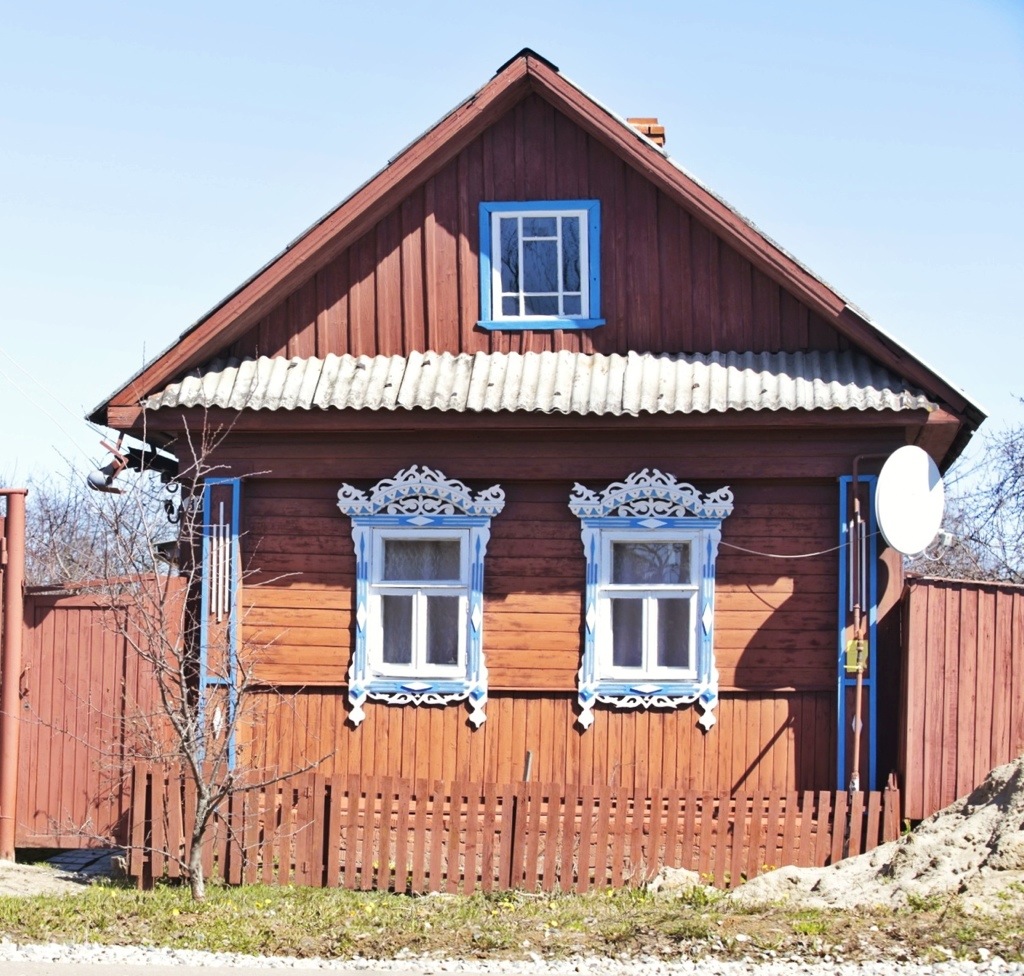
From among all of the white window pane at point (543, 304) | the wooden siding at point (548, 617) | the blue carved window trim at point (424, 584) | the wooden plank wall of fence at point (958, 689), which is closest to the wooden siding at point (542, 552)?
the wooden siding at point (548, 617)

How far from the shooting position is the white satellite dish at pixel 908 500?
449 inches

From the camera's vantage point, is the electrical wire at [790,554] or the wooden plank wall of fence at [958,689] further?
the electrical wire at [790,554]

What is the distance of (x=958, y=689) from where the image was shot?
11.4 meters

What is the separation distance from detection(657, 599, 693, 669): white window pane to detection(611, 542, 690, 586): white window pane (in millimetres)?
237

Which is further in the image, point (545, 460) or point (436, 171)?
point (436, 171)

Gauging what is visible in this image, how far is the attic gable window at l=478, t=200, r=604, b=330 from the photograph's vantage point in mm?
12875

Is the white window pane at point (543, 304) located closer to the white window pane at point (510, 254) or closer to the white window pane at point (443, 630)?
the white window pane at point (510, 254)

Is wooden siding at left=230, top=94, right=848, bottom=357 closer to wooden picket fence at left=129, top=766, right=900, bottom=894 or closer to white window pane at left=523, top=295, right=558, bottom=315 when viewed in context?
white window pane at left=523, top=295, right=558, bottom=315

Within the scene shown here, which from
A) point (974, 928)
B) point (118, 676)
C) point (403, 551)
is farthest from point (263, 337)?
point (974, 928)

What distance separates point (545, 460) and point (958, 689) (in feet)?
12.5

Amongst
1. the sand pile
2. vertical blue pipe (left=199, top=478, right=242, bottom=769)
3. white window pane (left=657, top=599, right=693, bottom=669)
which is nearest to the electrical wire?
white window pane (left=657, top=599, right=693, bottom=669)

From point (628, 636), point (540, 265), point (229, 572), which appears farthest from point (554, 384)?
point (229, 572)

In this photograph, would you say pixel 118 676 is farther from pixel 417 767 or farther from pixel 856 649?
pixel 856 649

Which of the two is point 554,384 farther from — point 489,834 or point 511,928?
point 511,928
